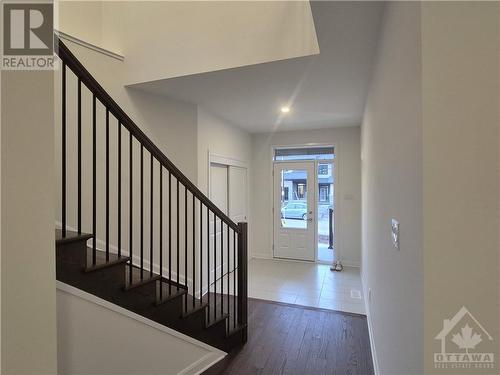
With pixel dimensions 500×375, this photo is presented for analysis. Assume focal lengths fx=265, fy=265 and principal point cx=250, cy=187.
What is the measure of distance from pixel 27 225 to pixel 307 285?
372 cm

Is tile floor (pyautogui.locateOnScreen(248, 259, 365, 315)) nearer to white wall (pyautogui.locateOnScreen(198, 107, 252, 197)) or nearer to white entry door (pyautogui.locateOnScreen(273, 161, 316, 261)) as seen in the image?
white entry door (pyautogui.locateOnScreen(273, 161, 316, 261))

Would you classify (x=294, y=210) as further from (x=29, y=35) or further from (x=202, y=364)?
(x=29, y=35)

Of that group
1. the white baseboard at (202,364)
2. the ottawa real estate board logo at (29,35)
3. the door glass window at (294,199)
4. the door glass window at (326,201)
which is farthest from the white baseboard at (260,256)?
the ottawa real estate board logo at (29,35)

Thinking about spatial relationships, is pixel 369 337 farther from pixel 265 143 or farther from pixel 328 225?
pixel 265 143

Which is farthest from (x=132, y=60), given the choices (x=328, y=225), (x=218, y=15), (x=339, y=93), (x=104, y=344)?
(x=328, y=225)

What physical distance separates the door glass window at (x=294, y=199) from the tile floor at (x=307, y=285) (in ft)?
2.62

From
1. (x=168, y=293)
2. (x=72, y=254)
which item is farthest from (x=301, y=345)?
(x=72, y=254)

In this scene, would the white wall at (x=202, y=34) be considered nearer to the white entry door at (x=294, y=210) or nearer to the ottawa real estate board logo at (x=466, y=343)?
the ottawa real estate board logo at (x=466, y=343)

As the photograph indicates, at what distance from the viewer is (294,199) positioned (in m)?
5.33

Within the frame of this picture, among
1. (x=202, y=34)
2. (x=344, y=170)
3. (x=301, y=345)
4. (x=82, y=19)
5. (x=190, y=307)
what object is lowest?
(x=301, y=345)

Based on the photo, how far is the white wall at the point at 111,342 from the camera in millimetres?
1452

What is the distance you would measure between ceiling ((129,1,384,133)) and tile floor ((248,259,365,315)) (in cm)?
254

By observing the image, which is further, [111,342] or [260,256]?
[260,256]

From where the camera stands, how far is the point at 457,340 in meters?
0.80
